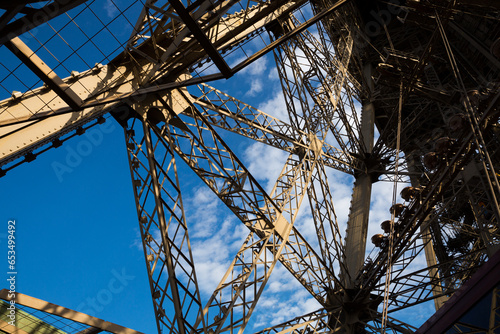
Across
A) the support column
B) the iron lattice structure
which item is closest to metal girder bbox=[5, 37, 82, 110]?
the iron lattice structure

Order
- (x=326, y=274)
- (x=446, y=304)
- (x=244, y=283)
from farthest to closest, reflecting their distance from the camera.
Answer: (x=326, y=274) < (x=446, y=304) < (x=244, y=283)

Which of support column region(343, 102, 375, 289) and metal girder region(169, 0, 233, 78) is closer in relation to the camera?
metal girder region(169, 0, 233, 78)

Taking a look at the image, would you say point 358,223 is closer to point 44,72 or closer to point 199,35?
point 199,35

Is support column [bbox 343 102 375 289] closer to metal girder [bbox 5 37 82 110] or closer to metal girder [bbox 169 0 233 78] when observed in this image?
metal girder [bbox 169 0 233 78]

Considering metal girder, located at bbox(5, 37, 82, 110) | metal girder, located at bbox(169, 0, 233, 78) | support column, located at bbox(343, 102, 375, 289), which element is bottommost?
metal girder, located at bbox(5, 37, 82, 110)

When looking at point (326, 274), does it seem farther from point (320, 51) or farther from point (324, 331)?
point (320, 51)

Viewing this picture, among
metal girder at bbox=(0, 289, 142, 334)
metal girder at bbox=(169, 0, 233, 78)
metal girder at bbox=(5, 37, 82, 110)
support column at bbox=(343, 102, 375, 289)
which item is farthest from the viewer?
support column at bbox=(343, 102, 375, 289)

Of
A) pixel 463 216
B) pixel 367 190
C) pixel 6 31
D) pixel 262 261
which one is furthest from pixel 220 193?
pixel 463 216

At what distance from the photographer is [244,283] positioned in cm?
1105

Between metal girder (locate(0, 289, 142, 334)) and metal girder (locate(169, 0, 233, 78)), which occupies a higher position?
metal girder (locate(169, 0, 233, 78))

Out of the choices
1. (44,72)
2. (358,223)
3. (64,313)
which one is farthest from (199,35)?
(358,223)

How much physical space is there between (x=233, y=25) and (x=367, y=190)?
32.8 ft

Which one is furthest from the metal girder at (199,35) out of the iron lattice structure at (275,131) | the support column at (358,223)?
the support column at (358,223)

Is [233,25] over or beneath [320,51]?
beneath
